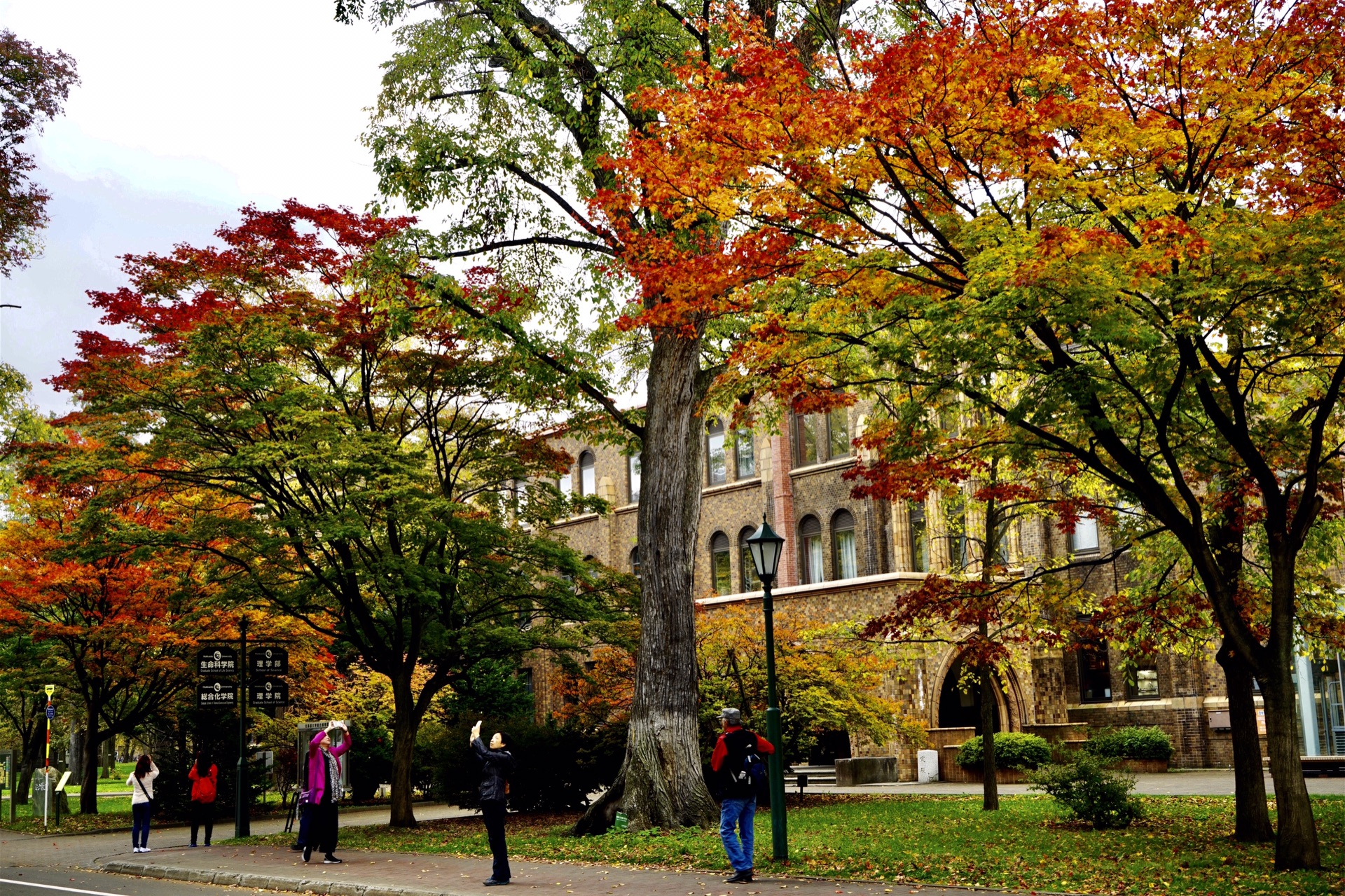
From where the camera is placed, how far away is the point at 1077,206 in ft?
40.7

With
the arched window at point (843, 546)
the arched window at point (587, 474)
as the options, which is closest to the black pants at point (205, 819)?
the arched window at point (843, 546)

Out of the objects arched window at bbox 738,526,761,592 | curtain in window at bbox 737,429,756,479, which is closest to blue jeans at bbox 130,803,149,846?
arched window at bbox 738,526,761,592

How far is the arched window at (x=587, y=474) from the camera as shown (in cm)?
4825

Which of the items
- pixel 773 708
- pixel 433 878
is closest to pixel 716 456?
pixel 433 878

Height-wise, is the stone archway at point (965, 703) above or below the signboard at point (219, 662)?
below

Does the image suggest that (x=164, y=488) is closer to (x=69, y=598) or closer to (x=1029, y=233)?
(x=69, y=598)

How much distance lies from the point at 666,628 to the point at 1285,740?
365 inches

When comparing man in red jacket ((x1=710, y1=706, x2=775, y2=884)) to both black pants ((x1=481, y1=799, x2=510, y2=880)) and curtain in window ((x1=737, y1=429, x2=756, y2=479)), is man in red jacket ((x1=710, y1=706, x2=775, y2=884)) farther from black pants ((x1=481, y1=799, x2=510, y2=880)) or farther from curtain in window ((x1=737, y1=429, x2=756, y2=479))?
curtain in window ((x1=737, y1=429, x2=756, y2=479))

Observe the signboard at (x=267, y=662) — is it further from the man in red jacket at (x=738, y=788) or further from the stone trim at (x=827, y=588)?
the man in red jacket at (x=738, y=788)

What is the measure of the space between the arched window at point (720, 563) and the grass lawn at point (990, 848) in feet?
62.9

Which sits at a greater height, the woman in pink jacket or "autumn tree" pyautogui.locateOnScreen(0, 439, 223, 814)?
"autumn tree" pyautogui.locateOnScreen(0, 439, 223, 814)

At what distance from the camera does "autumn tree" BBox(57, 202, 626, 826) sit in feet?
65.6

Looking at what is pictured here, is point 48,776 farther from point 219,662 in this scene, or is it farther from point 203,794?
point 203,794

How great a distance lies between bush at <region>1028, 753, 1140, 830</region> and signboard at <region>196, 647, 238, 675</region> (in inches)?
601
